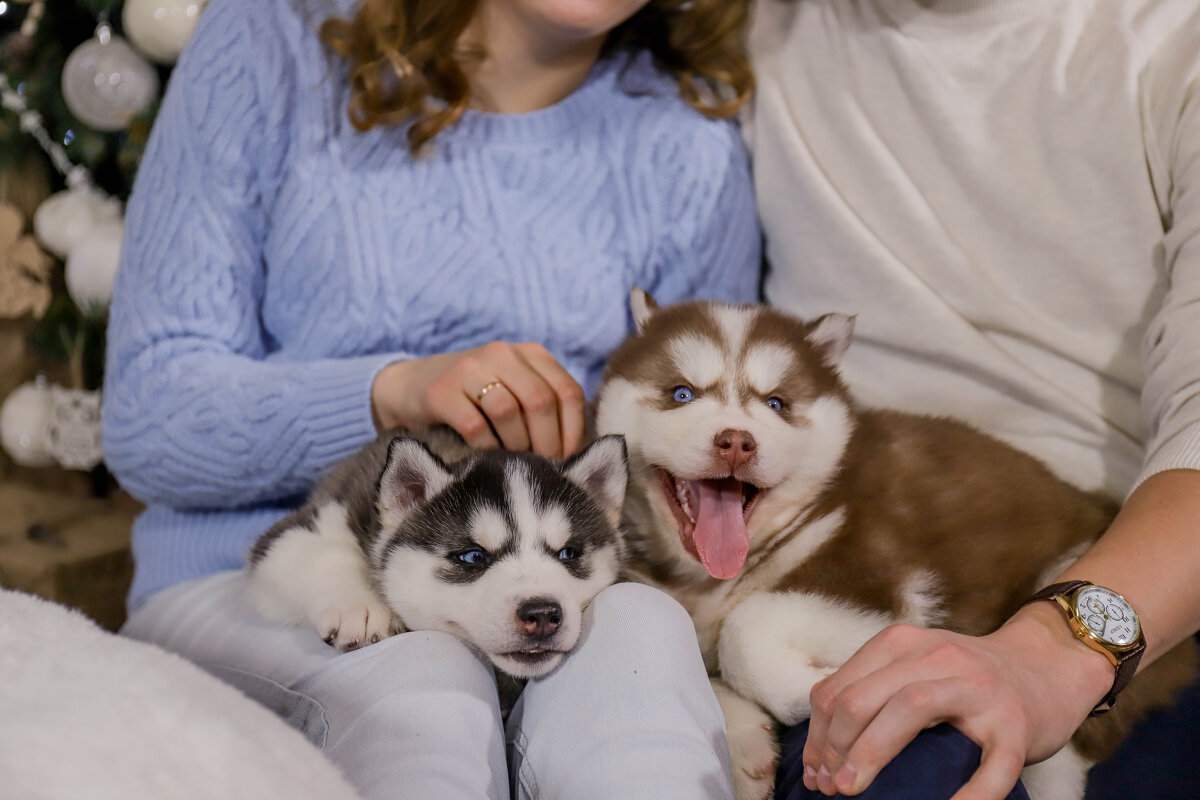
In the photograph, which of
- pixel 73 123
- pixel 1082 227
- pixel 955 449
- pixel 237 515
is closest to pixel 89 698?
pixel 237 515

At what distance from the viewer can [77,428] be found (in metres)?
2.94

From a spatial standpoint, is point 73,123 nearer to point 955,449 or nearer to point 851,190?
point 851,190

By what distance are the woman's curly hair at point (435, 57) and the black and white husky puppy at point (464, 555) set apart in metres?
0.74

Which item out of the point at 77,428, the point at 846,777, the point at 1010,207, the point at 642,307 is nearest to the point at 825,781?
the point at 846,777

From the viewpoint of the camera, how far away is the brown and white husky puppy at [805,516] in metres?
1.40

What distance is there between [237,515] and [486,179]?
0.81 meters

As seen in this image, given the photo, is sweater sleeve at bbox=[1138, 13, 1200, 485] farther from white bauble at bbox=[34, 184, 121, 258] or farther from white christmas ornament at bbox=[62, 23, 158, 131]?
white bauble at bbox=[34, 184, 121, 258]

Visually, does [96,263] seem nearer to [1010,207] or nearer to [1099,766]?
[1010,207]

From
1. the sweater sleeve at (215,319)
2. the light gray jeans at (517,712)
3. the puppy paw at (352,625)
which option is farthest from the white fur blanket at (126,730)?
the sweater sleeve at (215,319)

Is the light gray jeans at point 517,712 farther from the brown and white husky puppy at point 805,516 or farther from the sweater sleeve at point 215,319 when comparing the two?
the sweater sleeve at point 215,319

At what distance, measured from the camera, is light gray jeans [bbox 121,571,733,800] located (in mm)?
1119

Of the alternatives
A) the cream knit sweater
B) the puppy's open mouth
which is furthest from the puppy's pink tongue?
the cream knit sweater

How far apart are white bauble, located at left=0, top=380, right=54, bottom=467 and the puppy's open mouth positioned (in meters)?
2.35

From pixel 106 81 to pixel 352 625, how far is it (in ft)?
6.45
